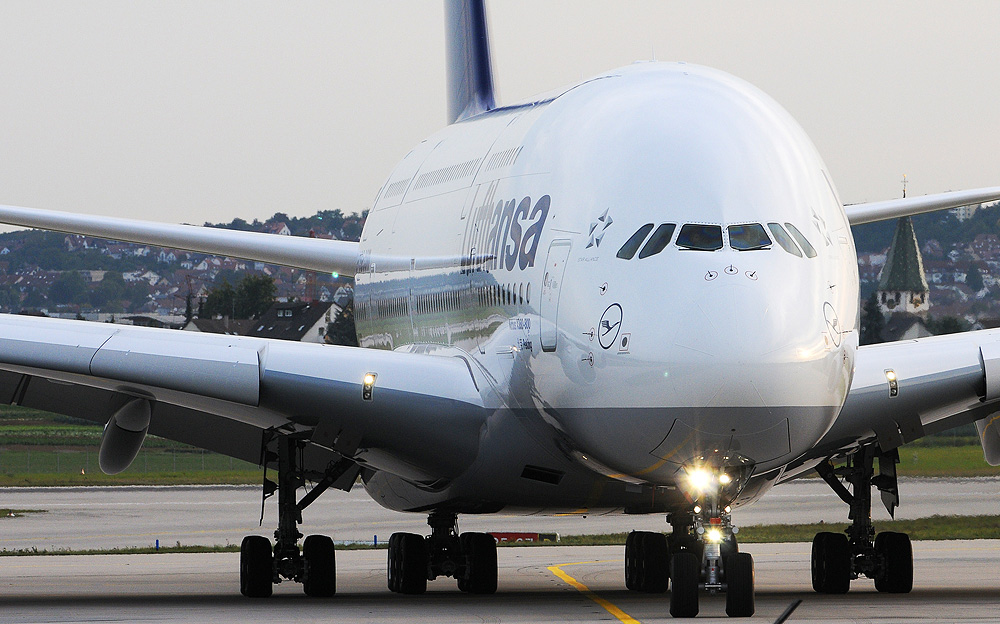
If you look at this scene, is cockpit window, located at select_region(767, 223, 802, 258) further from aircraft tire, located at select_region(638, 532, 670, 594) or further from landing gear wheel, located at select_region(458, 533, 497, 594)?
aircraft tire, located at select_region(638, 532, 670, 594)

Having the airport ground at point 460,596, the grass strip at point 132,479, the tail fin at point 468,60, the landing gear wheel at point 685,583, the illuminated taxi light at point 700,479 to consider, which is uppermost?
the tail fin at point 468,60

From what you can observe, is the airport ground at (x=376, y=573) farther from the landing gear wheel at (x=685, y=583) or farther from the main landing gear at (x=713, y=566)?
the main landing gear at (x=713, y=566)

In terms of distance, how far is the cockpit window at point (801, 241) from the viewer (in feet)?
41.5

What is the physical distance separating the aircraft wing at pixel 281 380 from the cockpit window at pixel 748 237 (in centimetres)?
359

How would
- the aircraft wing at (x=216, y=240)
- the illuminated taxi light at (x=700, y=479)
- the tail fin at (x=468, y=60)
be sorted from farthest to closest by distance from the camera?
the tail fin at (x=468, y=60), the aircraft wing at (x=216, y=240), the illuminated taxi light at (x=700, y=479)

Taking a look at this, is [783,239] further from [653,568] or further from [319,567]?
[319,567]

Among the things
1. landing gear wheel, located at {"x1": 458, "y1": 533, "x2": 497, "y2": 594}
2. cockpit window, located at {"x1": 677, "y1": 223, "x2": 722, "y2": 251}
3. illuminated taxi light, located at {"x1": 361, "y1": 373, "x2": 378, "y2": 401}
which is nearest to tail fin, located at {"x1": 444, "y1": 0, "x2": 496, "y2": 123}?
landing gear wheel, located at {"x1": 458, "y1": 533, "x2": 497, "y2": 594}

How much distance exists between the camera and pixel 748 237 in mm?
12492

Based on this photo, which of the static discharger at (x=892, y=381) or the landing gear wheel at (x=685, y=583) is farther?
the static discharger at (x=892, y=381)

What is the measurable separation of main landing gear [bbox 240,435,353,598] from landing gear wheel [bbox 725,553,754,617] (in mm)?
5629

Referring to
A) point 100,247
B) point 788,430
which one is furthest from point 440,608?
point 100,247

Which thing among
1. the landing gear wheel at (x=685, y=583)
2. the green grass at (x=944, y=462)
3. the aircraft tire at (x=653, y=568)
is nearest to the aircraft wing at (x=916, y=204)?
the aircraft tire at (x=653, y=568)

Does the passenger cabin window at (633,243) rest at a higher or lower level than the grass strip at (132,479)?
higher

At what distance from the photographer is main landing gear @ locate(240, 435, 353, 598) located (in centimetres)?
1691
